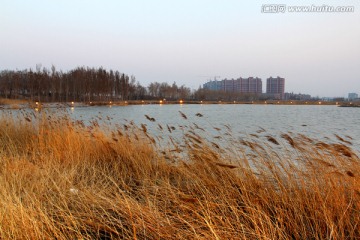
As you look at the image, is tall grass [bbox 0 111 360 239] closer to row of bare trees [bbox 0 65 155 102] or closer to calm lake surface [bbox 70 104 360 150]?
calm lake surface [bbox 70 104 360 150]

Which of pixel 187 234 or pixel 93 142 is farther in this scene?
pixel 93 142

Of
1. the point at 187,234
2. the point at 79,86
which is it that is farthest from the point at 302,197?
the point at 79,86

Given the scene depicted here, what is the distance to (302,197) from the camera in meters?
2.77

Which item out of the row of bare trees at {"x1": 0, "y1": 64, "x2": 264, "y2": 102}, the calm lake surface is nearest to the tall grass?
the calm lake surface

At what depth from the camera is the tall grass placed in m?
2.16

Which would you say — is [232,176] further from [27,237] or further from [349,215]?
[27,237]

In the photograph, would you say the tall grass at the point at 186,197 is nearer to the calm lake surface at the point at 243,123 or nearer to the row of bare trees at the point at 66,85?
the calm lake surface at the point at 243,123

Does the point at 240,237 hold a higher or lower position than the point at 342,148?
lower

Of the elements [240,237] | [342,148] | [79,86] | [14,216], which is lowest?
[240,237]

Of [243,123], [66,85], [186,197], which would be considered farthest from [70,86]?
[186,197]

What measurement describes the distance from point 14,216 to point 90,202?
0.74 m

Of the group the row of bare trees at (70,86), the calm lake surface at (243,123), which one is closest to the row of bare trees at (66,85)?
the row of bare trees at (70,86)

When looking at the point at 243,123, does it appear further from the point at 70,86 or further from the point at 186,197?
the point at 70,86

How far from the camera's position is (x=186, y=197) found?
2.20m
